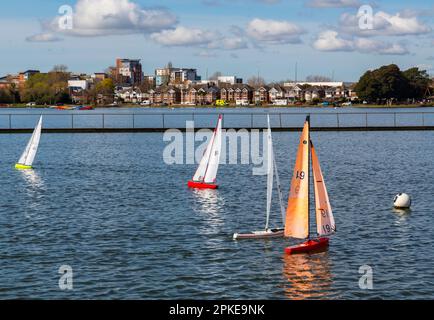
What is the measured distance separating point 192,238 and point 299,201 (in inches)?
227

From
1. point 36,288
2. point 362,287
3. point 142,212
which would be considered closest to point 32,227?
point 142,212

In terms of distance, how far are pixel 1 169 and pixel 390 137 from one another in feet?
188

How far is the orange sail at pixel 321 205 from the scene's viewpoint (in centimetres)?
2858

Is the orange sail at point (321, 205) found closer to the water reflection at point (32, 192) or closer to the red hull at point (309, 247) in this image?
the red hull at point (309, 247)

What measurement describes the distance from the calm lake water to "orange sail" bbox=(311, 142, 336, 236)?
35.2 inches

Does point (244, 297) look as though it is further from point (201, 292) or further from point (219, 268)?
point (219, 268)

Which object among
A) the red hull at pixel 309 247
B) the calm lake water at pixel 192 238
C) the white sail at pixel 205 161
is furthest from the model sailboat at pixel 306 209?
the white sail at pixel 205 161

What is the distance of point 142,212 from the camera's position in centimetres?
3981

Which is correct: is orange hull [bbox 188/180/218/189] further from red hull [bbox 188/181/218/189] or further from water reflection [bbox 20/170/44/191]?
water reflection [bbox 20/170/44/191]

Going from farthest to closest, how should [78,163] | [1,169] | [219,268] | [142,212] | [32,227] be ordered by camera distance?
[78,163] → [1,169] → [142,212] → [32,227] → [219,268]

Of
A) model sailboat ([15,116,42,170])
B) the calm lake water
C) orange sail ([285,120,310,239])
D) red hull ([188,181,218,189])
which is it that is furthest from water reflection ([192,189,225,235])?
model sailboat ([15,116,42,170])

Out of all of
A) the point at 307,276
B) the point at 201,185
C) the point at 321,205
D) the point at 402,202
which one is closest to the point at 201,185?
the point at 201,185

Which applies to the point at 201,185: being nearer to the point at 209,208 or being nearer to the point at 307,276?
the point at 209,208

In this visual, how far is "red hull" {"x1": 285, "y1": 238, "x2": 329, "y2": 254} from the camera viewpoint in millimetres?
29141
